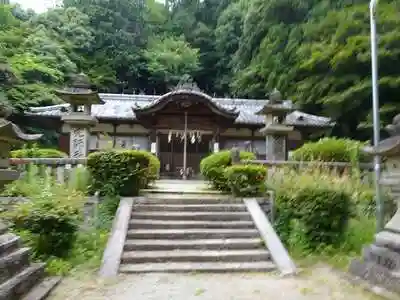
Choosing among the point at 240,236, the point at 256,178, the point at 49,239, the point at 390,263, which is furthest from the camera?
the point at 256,178

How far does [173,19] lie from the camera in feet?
118

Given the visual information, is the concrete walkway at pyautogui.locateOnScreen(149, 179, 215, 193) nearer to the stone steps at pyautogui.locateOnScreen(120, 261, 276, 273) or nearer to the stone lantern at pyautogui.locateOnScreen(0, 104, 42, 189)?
the stone steps at pyautogui.locateOnScreen(120, 261, 276, 273)

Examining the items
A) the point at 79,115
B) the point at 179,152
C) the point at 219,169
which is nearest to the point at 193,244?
the point at 219,169

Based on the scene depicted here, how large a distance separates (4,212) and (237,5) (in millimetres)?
29879

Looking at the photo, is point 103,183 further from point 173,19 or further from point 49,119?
point 173,19

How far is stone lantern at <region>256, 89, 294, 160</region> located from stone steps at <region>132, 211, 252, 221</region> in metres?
5.67

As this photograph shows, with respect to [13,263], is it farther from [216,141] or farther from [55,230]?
[216,141]

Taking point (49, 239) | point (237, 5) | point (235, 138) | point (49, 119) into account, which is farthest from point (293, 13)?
point (49, 239)

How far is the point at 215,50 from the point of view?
3341cm

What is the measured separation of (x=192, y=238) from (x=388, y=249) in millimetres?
3652

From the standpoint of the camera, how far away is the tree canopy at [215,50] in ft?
53.8

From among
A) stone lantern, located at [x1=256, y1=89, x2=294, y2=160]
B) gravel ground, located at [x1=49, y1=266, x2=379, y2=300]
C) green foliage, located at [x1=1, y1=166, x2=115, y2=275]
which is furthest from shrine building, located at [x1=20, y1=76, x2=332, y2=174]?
gravel ground, located at [x1=49, y1=266, x2=379, y2=300]

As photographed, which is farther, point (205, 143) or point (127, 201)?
point (205, 143)

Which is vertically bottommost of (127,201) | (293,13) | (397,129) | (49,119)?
(127,201)
